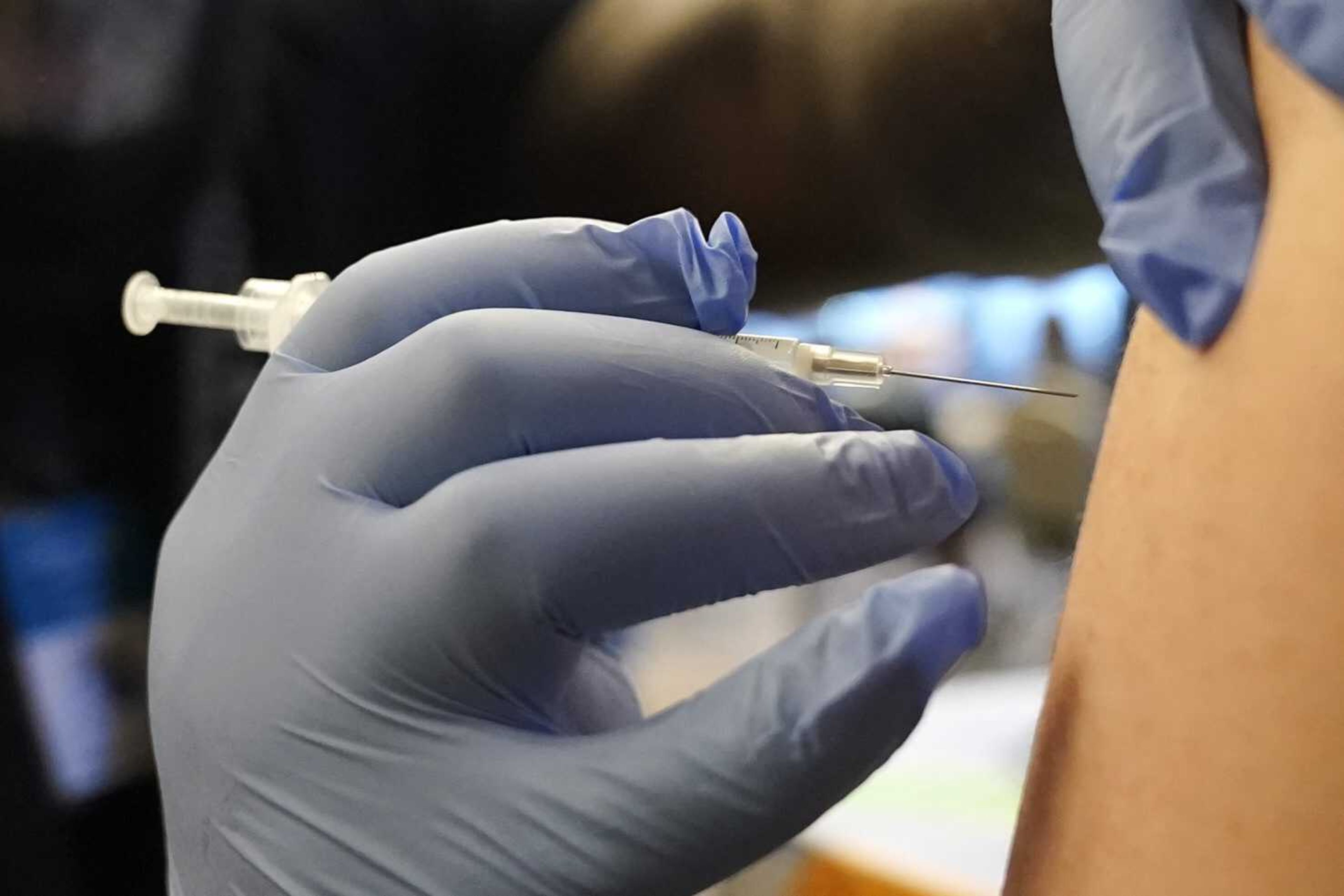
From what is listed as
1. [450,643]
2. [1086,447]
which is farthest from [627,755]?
[1086,447]

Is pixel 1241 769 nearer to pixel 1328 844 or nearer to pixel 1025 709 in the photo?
pixel 1328 844

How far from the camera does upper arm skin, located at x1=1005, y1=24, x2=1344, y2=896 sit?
1.43 feet

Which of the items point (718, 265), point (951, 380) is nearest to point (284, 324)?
point (718, 265)

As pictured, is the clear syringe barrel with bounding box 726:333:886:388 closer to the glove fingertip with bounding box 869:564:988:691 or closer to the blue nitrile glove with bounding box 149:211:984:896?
the blue nitrile glove with bounding box 149:211:984:896

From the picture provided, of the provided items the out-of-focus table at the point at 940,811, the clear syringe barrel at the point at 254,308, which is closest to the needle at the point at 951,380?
the clear syringe barrel at the point at 254,308

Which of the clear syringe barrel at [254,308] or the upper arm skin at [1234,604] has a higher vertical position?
the clear syringe barrel at [254,308]

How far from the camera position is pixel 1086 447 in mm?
1354

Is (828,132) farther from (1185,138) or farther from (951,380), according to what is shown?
(1185,138)

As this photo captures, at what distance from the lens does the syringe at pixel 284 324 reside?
69cm

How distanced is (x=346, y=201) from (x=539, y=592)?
0.95 metres

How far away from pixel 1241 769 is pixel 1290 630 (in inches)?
2.8

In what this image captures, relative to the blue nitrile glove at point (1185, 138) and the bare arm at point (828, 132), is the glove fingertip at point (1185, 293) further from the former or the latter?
the bare arm at point (828, 132)

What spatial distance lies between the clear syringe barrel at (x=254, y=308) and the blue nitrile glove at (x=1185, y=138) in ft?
2.08

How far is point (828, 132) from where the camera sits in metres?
1.18
